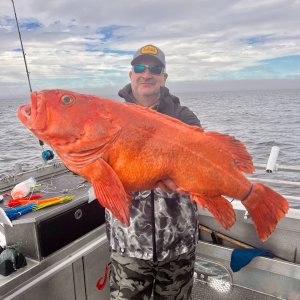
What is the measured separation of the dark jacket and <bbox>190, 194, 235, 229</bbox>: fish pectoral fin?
0.70 metres

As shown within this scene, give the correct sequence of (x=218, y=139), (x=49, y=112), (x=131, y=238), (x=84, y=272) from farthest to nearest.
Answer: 1. (x=84, y=272)
2. (x=131, y=238)
3. (x=218, y=139)
4. (x=49, y=112)

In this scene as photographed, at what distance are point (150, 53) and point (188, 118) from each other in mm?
820

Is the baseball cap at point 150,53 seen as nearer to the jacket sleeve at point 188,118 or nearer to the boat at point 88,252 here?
the jacket sleeve at point 188,118

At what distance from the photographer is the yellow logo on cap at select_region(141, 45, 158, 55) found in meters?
3.33

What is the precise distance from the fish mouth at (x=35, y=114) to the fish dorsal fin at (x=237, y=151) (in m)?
1.03

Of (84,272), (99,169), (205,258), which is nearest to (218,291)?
(205,258)

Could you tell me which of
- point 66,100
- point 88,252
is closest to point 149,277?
point 88,252

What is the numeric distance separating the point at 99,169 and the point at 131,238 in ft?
3.84

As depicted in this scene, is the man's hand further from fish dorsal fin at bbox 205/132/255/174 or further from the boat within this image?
the boat

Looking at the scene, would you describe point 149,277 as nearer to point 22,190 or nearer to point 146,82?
point 22,190

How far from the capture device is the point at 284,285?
3652mm

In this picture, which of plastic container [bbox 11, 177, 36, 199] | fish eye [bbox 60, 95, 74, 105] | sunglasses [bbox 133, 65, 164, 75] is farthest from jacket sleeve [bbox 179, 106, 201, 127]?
plastic container [bbox 11, 177, 36, 199]

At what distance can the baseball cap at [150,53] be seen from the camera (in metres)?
3.31

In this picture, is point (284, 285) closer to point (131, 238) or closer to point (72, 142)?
point (131, 238)
